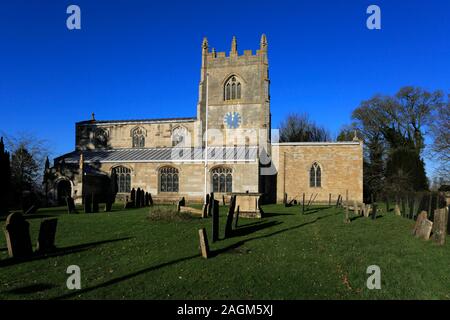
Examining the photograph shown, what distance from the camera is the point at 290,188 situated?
30078 mm

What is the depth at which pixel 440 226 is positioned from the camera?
34.6 feet

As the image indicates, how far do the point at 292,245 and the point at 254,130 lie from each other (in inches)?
909

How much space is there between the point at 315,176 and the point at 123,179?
1700cm

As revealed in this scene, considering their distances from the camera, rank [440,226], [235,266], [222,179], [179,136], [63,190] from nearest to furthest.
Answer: [235,266], [440,226], [222,179], [63,190], [179,136]

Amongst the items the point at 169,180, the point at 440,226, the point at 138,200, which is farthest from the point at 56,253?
the point at 169,180

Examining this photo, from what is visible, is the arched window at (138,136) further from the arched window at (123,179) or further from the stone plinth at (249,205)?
the stone plinth at (249,205)

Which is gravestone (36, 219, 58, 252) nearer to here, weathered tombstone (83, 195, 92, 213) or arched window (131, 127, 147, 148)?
weathered tombstone (83, 195, 92, 213)

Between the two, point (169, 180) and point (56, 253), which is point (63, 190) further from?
point (56, 253)

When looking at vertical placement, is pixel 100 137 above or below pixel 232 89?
below

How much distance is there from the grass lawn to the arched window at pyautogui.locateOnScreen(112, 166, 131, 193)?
1748cm

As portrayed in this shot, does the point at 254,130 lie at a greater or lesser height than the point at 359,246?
greater

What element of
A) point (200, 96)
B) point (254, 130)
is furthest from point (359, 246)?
point (200, 96)

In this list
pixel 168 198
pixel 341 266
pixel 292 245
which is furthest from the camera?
pixel 168 198
